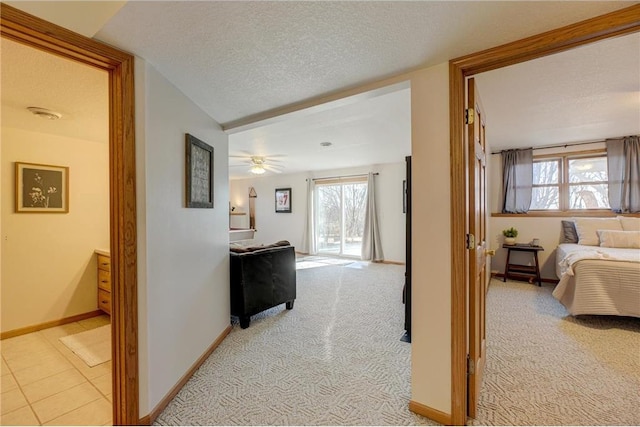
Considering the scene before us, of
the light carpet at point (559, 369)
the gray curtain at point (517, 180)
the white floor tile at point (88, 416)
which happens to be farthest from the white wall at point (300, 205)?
the white floor tile at point (88, 416)

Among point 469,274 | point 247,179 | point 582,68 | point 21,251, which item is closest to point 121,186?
point 469,274

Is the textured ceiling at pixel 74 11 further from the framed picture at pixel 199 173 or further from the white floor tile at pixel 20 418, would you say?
the white floor tile at pixel 20 418

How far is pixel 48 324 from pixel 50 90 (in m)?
2.45

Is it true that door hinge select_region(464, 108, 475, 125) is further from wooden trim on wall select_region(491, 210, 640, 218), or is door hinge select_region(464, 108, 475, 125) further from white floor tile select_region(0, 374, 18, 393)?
wooden trim on wall select_region(491, 210, 640, 218)

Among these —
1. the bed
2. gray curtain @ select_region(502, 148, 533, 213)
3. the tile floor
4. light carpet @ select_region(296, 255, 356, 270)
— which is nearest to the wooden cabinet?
the tile floor

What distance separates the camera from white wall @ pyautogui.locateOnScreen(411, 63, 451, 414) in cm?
148

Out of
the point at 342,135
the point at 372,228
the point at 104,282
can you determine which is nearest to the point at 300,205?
the point at 372,228

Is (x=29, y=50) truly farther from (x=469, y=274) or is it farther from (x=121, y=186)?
(x=469, y=274)

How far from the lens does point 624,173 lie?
→ 12.5 feet

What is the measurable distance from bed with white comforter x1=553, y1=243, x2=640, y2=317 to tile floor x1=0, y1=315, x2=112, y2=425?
4.14 meters

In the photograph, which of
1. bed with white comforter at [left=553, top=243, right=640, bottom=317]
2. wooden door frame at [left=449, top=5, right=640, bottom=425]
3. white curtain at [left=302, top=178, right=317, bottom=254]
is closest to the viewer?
wooden door frame at [left=449, top=5, right=640, bottom=425]

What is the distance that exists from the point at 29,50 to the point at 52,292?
2.59 metres

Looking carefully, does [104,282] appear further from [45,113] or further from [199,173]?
[199,173]

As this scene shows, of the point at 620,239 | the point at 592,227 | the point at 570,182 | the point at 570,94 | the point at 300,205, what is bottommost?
the point at 620,239
